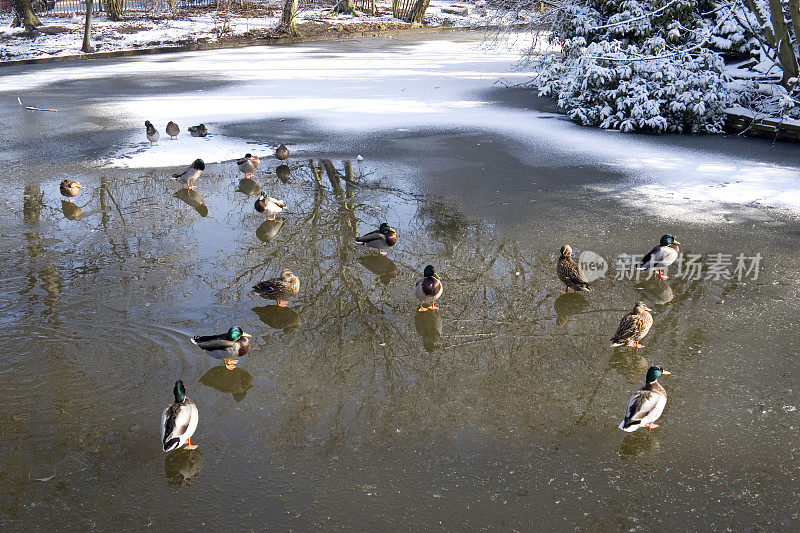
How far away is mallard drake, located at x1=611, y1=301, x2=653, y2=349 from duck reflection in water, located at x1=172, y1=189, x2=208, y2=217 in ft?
22.1

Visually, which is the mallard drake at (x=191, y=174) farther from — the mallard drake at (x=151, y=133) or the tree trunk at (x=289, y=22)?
the tree trunk at (x=289, y=22)

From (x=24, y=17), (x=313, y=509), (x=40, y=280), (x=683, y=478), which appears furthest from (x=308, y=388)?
(x=24, y=17)

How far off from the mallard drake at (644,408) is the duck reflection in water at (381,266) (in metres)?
3.62

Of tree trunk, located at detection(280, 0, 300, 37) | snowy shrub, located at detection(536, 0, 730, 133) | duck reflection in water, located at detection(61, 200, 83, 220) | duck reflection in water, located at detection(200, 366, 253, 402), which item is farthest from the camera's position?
A: tree trunk, located at detection(280, 0, 300, 37)

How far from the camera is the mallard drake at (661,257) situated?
8.35 meters

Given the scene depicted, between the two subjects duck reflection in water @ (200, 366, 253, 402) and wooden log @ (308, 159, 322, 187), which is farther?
wooden log @ (308, 159, 322, 187)

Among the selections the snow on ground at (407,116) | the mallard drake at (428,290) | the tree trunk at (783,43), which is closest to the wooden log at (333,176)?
the snow on ground at (407,116)

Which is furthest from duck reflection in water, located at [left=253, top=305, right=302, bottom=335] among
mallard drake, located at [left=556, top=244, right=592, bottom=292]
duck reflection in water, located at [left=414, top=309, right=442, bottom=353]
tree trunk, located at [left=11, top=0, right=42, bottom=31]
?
tree trunk, located at [left=11, top=0, right=42, bottom=31]

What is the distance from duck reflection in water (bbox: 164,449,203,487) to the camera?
201 inches

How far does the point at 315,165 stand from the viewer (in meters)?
13.3

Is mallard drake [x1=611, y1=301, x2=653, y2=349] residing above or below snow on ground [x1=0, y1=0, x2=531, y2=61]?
below

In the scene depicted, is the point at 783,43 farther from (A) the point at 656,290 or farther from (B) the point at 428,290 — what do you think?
(B) the point at 428,290

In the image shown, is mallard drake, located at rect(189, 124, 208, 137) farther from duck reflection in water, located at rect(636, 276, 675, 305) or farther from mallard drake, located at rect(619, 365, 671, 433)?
mallard drake, located at rect(619, 365, 671, 433)

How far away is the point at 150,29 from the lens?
3266 centimetres
